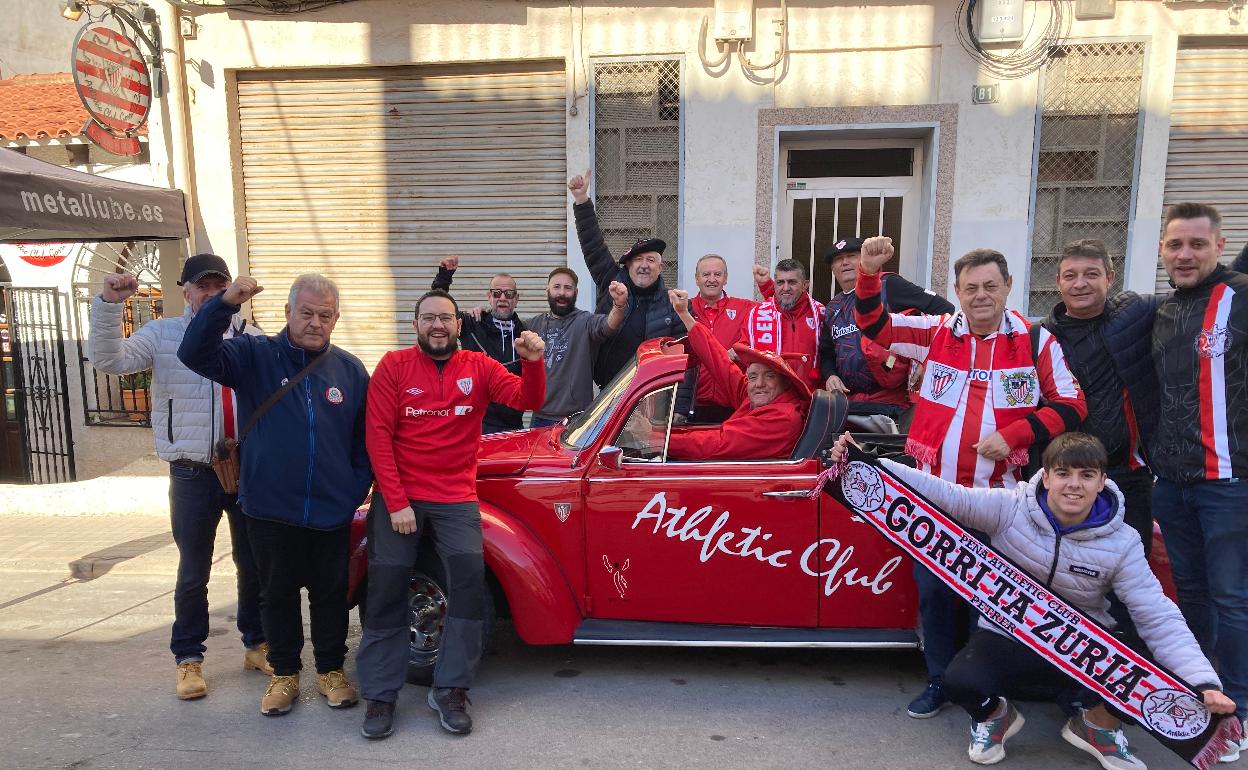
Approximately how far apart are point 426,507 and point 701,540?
1.28 m

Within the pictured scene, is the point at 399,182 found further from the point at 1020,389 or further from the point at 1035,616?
the point at 1035,616

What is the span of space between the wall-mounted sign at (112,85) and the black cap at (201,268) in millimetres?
4825

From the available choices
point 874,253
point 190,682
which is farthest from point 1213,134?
point 190,682

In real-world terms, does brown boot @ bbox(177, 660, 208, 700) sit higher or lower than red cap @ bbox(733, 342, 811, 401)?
lower

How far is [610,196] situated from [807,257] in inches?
83.5

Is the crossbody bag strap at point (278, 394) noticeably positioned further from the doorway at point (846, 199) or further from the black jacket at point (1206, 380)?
the doorway at point (846, 199)

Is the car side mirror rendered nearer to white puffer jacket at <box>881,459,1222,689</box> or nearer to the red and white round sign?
white puffer jacket at <box>881,459,1222,689</box>

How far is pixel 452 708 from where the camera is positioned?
3357mm

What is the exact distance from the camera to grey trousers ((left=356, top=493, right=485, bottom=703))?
3355 millimetres

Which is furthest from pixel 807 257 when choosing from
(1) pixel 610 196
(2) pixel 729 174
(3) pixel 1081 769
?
(3) pixel 1081 769

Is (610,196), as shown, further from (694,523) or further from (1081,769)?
(1081,769)

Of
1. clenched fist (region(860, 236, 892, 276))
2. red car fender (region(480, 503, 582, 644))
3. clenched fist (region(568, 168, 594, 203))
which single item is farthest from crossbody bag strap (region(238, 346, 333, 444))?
clenched fist (region(860, 236, 892, 276))

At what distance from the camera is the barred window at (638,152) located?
752 centimetres

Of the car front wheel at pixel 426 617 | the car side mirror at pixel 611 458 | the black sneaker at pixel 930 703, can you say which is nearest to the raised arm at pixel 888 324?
the car side mirror at pixel 611 458
